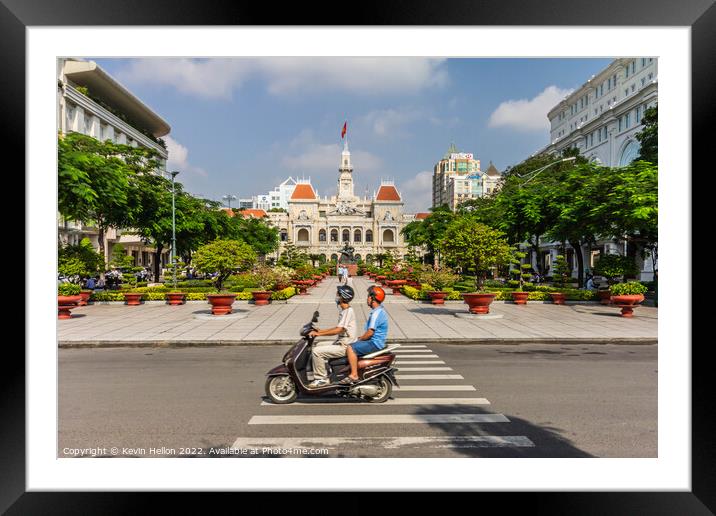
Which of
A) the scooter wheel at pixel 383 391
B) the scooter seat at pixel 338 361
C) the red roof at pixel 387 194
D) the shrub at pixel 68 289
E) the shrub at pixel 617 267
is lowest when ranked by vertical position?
the scooter wheel at pixel 383 391

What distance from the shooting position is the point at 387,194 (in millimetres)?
123750

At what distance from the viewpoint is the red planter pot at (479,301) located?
52.9 ft

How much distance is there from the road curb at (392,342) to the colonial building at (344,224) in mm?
102707

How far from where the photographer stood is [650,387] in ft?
23.7

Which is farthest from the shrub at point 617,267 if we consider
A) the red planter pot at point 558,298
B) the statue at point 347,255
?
the statue at point 347,255

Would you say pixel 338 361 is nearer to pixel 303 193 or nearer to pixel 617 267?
pixel 617 267

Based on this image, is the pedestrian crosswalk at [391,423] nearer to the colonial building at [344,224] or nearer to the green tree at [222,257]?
the green tree at [222,257]

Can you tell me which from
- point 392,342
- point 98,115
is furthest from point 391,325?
point 98,115

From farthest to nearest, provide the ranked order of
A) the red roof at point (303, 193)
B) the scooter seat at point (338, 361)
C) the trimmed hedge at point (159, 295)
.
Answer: the red roof at point (303, 193) < the trimmed hedge at point (159, 295) < the scooter seat at point (338, 361)
